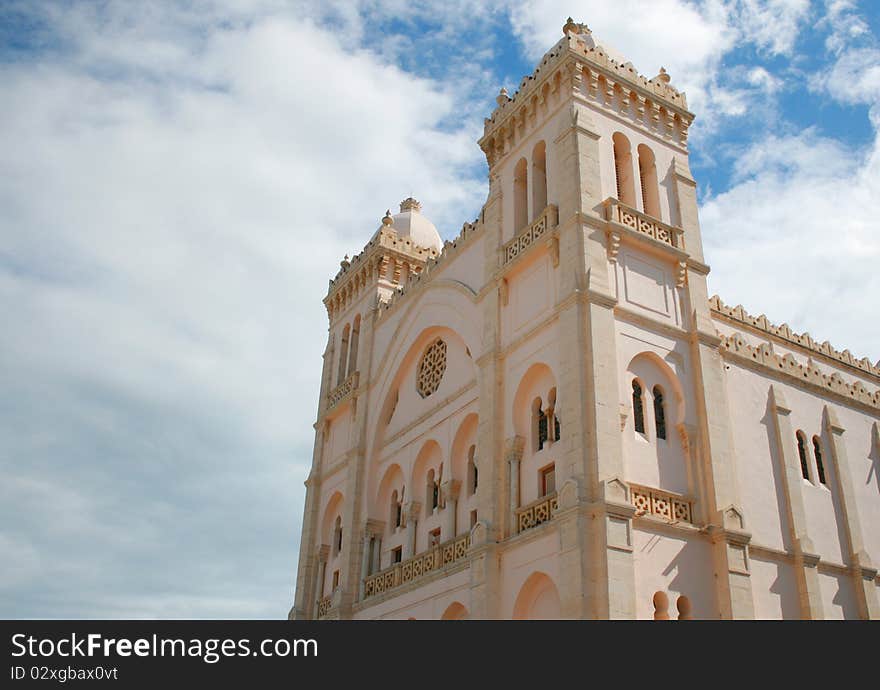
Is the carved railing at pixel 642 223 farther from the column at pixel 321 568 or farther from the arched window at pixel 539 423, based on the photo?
the column at pixel 321 568

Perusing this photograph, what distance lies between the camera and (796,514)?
23.7 meters

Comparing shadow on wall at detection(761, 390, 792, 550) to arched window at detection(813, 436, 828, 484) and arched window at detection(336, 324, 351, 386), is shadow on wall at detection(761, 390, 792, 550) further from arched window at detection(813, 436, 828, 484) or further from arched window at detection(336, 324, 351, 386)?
arched window at detection(336, 324, 351, 386)

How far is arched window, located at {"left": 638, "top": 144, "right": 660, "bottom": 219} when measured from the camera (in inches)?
987

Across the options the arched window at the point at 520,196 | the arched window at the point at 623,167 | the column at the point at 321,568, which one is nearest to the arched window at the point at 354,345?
the column at the point at 321,568

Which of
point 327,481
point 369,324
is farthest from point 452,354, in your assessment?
point 327,481

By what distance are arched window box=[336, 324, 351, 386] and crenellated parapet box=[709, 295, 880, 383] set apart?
15.0 metres

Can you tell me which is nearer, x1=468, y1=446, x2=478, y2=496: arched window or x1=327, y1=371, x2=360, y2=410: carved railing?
x1=468, y1=446, x2=478, y2=496: arched window

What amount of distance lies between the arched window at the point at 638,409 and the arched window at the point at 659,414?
419 millimetres

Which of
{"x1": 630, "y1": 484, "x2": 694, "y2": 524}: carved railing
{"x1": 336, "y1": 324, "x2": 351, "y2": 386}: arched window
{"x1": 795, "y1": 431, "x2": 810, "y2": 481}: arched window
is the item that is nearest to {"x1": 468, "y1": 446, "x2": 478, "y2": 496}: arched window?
{"x1": 630, "y1": 484, "x2": 694, "y2": 524}: carved railing

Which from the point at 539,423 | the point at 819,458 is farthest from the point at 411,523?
the point at 819,458

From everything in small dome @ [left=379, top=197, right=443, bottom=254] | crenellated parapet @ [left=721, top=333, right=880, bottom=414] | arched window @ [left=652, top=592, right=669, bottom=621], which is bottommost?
arched window @ [left=652, top=592, right=669, bottom=621]

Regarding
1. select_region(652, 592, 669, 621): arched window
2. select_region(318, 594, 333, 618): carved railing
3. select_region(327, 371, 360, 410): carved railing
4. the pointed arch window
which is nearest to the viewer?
select_region(652, 592, 669, 621): arched window

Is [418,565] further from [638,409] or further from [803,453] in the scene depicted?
[803,453]
